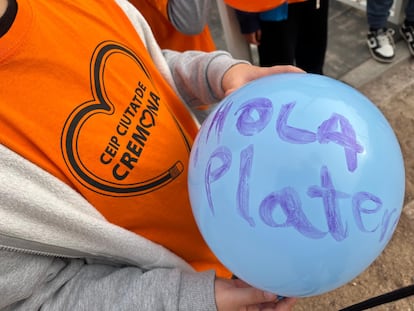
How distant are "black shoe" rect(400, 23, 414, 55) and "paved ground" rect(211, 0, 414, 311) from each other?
4 cm

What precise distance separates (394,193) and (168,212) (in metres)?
0.36

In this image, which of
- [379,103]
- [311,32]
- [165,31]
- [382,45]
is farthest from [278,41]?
[382,45]

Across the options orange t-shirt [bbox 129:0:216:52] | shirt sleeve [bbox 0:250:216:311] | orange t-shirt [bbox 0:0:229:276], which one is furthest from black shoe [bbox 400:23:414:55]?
shirt sleeve [bbox 0:250:216:311]

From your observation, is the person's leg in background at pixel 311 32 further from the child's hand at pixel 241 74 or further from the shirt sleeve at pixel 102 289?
the shirt sleeve at pixel 102 289

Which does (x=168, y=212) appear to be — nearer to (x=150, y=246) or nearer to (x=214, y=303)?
(x=150, y=246)

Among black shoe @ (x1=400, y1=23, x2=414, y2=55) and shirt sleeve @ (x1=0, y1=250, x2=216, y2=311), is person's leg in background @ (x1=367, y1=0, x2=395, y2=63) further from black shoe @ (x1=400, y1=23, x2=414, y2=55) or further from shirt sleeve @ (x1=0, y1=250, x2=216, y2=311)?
shirt sleeve @ (x1=0, y1=250, x2=216, y2=311)

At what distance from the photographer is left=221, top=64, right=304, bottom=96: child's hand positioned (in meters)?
0.69

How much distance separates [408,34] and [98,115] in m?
1.97

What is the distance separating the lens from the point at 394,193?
20.6 inches

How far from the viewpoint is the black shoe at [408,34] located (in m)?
2.05

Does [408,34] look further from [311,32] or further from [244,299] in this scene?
[244,299]

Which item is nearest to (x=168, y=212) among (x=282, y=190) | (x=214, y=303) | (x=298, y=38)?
(x=214, y=303)

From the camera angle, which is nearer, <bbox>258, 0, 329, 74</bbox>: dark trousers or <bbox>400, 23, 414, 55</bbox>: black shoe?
<bbox>258, 0, 329, 74</bbox>: dark trousers

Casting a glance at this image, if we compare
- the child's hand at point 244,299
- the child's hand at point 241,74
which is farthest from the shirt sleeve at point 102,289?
the child's hand at point 241,74
